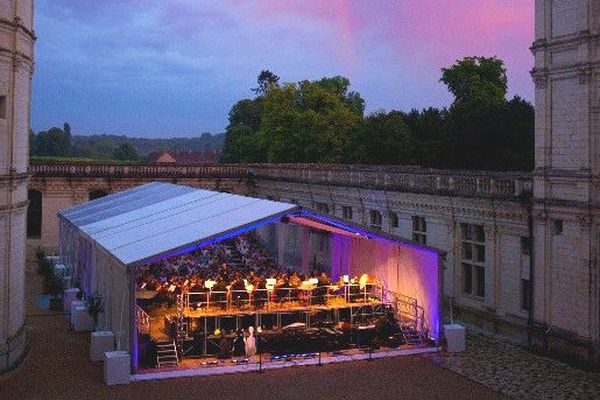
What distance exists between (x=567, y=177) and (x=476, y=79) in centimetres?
3795

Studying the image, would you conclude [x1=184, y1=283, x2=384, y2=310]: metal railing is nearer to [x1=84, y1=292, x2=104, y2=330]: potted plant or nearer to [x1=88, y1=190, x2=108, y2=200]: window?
[x1=84, y1=292, x2=104, y2=330]: potted plant

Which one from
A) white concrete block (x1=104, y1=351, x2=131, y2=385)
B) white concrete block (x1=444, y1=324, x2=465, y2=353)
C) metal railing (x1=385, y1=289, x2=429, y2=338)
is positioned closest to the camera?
white concrete block (x1=104, y1=351, x2=131, y2=385)

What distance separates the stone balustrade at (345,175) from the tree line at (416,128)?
9.03m

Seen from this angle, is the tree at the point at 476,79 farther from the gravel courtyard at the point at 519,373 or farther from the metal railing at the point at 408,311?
the gravel courtyard at the point at 519,373

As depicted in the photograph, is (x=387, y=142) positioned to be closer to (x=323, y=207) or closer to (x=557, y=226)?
(x=323, y=207)

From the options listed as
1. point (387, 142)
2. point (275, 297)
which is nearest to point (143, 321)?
point (275, 297)

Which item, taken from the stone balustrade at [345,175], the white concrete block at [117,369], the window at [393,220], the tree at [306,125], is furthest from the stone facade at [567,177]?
the tree at [306,125]

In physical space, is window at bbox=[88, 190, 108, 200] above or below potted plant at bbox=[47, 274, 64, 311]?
above

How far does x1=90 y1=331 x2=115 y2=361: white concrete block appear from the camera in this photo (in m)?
19.3

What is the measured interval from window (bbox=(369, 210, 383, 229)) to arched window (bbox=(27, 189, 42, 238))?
21.5m

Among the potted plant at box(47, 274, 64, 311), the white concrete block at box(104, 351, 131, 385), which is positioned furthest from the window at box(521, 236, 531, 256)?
the potted plant at box(47, 274, 64, 311)

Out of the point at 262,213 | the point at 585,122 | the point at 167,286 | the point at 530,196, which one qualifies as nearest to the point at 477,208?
the point at 530,196

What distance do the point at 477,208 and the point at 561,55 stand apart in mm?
5771

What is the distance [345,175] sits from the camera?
34094 mm
